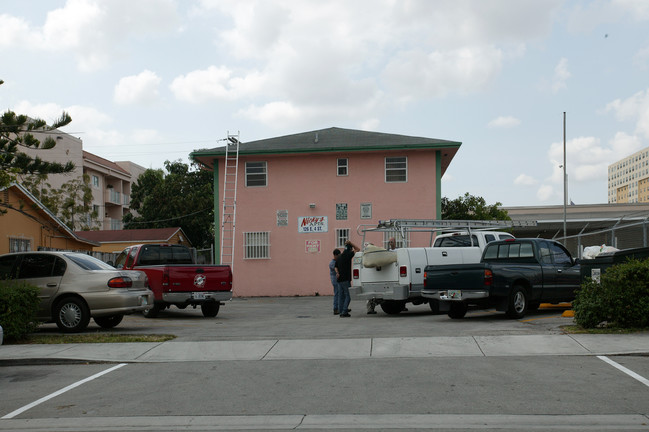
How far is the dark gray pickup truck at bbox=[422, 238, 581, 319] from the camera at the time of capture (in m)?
14.6

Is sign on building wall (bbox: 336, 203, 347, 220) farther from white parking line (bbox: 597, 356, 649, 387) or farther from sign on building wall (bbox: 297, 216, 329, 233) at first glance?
white parking line (bbox: 597, 356, 649, 387)

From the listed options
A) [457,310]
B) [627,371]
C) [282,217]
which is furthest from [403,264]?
[282,217]

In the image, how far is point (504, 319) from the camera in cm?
1506

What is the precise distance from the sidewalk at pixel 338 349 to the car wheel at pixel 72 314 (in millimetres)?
2045

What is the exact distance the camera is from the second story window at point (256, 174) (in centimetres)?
3027

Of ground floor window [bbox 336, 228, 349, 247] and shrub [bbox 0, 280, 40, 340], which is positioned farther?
ground floor window [bbox 336, 228, 349, 247]

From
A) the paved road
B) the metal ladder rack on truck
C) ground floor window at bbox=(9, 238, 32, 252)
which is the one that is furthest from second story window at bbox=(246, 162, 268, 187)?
the paved road

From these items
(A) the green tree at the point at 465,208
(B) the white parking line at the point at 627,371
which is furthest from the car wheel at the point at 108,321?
(A) the green tree at the point at 465,208

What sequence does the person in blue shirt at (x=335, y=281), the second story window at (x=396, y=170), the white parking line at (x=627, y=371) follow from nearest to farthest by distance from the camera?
the white parking line at (x=627, y=371) < the person in blue shirt at (x=335, y=281) < the second story window at (x=396, y=170)

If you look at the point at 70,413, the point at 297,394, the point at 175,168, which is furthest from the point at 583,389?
the point at 175,168

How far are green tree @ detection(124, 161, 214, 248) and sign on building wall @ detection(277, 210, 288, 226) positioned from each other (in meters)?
25.6

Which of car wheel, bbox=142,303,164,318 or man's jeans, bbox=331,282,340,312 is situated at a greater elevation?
man's jeans, bbox=331,282,340,312

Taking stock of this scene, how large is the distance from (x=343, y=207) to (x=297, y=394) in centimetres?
2182

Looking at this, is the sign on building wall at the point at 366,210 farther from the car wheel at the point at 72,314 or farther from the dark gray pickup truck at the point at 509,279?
the car wheel at the point at 72,314
